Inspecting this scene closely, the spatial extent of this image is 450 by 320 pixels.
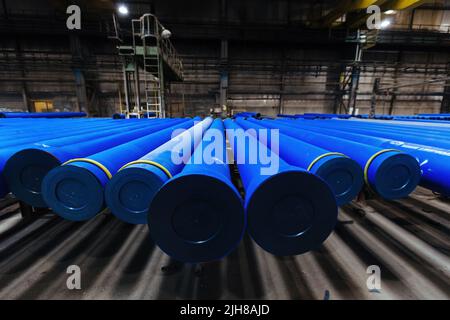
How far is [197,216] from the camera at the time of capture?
775mm

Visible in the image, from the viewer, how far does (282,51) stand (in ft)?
33.7

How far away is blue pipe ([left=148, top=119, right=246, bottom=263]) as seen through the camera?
74cm

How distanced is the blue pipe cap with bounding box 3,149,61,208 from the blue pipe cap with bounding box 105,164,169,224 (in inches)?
18.0

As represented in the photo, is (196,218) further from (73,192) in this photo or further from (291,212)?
(73,192)

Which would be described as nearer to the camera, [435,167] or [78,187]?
[78,187]

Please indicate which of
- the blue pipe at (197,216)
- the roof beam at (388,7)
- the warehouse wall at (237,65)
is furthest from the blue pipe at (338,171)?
the roof beam at (388,7)

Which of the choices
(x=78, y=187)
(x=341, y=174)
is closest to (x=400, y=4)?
(x=341, y=174)

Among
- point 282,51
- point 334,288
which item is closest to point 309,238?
point 334,288

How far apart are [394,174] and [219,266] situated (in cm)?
124

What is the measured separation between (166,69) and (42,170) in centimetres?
645

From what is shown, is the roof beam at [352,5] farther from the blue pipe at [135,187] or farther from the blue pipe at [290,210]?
the blue pipe at [135,187]

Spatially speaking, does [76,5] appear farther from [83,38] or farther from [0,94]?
[0,94]

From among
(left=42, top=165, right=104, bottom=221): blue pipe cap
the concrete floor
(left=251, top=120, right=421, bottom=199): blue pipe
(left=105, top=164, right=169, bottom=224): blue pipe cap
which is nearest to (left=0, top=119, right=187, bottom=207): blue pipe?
(left=42, top=165, right=104, bottom=221): blue pipe cap

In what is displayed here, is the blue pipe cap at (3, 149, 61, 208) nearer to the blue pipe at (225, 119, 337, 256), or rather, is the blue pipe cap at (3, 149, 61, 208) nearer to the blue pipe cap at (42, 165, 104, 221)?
the blue pipe cap at (42, 165, 104, 221)
